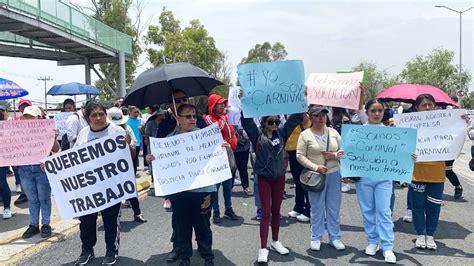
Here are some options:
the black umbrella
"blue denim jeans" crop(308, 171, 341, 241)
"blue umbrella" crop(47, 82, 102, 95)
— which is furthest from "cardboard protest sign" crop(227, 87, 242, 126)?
"blue umbrella" crop(47, 82, 102, 95)

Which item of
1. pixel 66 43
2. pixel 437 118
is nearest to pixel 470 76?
pixel 66 43

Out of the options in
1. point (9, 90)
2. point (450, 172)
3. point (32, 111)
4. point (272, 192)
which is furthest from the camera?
point (9, 90)

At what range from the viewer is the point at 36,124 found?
18.9 ft

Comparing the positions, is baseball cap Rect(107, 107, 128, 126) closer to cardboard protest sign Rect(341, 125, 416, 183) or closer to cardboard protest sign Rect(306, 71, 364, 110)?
cardboard protest sign Rect(306, 71, 364, 110)

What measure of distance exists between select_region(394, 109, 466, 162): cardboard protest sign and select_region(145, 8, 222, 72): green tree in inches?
1127

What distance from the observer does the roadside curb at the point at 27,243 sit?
495cm

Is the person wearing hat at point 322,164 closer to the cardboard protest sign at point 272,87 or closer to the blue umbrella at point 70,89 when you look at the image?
the cardboard protest sign at point 272,87

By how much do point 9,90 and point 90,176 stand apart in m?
7.10

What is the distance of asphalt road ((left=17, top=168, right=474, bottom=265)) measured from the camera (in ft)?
15.8

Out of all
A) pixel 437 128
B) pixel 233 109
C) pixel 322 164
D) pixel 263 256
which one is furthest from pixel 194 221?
pixel 233 109

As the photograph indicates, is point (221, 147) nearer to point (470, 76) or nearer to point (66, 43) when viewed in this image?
point (66, 43)

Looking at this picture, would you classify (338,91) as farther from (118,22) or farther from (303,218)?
(118,22)

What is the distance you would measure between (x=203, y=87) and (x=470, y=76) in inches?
2055

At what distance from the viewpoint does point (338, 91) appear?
5688 millimetres
